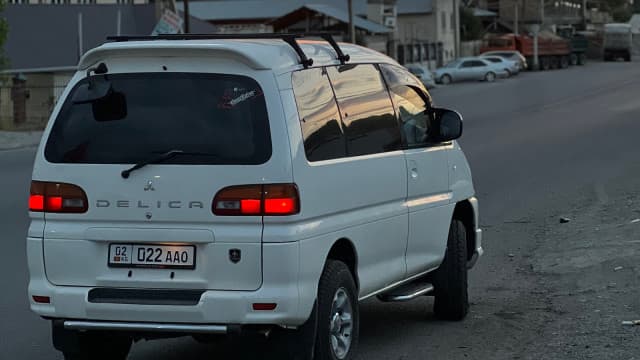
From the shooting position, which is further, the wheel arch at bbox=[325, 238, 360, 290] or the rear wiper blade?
the wheel arch at bbox=[325, 238, 360, 290]

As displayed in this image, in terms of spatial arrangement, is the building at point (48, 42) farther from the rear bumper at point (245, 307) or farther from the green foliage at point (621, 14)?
the green foliage at point (621, 14)

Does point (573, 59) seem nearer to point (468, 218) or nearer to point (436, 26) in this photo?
point (436, 26)

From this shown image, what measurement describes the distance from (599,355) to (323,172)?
218 centimetres

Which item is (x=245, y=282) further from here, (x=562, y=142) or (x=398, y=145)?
(x=562, y=142)

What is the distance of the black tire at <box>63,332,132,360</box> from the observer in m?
7.20

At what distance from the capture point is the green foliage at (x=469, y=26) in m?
105

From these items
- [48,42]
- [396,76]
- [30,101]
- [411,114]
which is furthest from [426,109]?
[48,42]

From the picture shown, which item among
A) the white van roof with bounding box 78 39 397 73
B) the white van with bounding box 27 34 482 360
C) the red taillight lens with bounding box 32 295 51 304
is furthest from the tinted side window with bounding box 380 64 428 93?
the red taillight lens with bounding box 32 295 51 304

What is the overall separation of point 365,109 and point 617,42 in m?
97.7

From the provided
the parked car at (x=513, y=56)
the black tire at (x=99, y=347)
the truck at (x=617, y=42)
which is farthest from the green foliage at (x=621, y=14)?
the black tire at (x=99, y=347)

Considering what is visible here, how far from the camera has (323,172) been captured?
688 cm

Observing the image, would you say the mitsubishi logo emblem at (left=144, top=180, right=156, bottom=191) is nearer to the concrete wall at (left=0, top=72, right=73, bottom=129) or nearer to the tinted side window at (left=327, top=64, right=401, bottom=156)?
the tinted side window at (left=327, top=64, right=401, bottom=156)

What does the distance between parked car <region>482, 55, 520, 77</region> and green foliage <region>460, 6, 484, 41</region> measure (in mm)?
31767

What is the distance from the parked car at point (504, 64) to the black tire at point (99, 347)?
6290 centimetres
